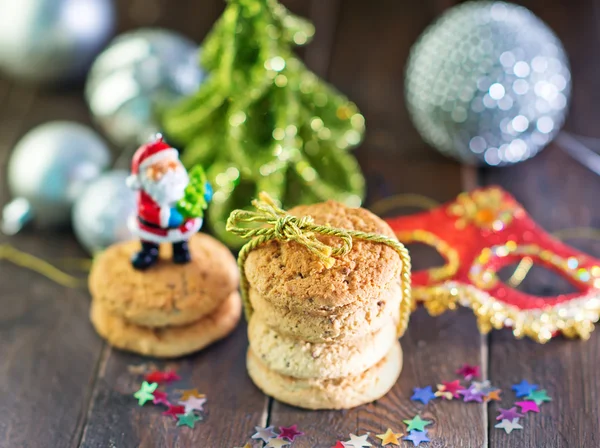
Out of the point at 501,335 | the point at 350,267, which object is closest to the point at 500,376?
the point at 501,335

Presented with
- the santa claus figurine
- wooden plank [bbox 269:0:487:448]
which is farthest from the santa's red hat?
wooden plank [bbox 269:0:487:448]

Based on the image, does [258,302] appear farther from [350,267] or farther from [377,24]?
[377,24]

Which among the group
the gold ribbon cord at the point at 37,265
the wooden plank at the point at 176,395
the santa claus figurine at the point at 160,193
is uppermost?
the santa claus figurine at the point at 160,193

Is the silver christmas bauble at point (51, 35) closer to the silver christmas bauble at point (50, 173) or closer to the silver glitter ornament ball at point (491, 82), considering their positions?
the silver christmas bauble at point (50, 173)

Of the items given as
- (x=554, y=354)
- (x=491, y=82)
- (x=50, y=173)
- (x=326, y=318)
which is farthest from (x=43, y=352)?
(x=491, y=82)

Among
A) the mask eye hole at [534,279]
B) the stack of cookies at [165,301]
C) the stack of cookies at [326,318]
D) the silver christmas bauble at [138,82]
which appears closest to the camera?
the stack of cookies at [326,318]

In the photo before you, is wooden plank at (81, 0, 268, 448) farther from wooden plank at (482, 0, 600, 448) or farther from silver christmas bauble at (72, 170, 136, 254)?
wooden plank at (482, 0, 600, 448)

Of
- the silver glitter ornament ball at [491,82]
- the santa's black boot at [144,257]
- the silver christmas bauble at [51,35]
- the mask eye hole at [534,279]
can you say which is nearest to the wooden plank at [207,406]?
the santa's black boot at [144,257]
